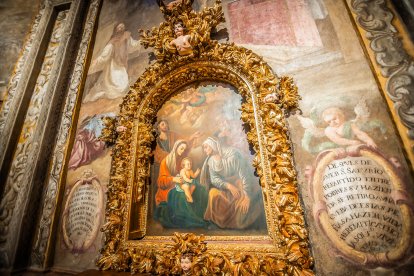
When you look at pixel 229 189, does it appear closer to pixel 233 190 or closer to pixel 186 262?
pixel 233 190

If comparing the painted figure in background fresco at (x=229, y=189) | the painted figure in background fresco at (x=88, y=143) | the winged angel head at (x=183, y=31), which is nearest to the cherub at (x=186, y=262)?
the painted figure in background fresco at (x=229, y=189)

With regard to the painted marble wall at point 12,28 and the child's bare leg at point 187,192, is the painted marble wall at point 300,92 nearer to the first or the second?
the child's bare leg at point 187,192

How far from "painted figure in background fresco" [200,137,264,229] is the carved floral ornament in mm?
169

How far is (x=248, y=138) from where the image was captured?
216 cm

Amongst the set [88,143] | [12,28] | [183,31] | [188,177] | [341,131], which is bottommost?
[188,177]

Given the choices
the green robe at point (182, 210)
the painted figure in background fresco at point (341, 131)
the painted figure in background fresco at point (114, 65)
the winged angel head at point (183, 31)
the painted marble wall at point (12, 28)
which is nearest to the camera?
the painted figure in background fresco at point (341, 131)

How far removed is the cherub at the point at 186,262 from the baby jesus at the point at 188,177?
0.56m

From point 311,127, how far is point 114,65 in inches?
124

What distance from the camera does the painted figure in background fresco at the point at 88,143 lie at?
304 cm

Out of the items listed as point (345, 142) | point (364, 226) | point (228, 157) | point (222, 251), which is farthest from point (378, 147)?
point (222, 251)

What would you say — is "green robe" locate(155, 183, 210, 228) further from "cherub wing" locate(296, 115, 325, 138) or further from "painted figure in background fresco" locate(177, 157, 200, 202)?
"cherub wing" locate(296, 115, 325, 138)

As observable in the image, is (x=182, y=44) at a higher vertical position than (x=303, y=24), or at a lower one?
higher

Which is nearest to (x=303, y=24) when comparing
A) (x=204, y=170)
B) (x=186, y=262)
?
(x=204, y=170)

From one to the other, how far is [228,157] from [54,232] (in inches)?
98.6
